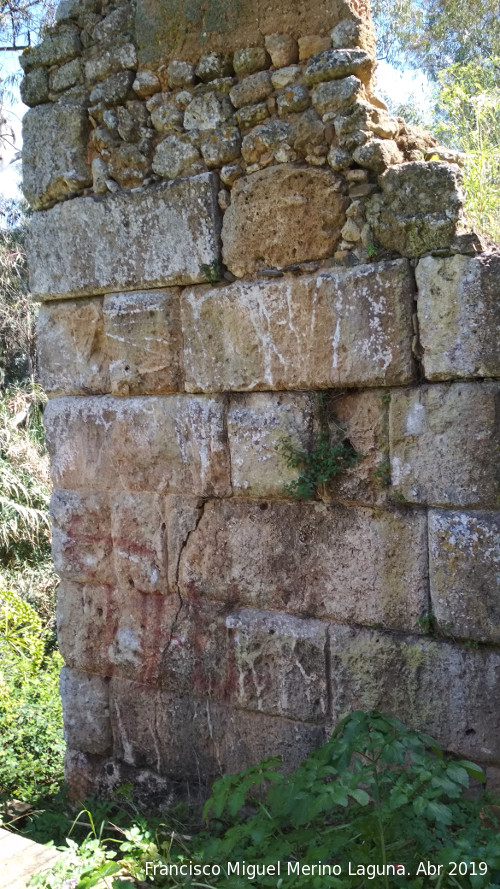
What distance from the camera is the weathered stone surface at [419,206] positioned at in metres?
2.53

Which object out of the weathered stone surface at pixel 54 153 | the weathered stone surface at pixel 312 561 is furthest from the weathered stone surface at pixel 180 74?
the weathered stone surface at pixel 312 561

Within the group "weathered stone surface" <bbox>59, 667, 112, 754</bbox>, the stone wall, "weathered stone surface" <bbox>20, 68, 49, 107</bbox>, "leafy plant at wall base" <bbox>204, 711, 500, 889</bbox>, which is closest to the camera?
"leafy plant at wall base" <bbox>204, 711, 500, 889</bbox>

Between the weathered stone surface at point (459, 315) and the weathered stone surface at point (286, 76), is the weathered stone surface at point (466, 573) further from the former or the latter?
the weathered stone surface at point (286, 76)

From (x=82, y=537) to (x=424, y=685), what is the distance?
1645 mm

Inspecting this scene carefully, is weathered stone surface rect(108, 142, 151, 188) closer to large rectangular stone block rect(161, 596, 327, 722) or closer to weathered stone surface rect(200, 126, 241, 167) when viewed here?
weathered stone surface rect(200, 126, 241, 167)

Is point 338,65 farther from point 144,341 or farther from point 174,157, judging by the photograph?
Answer: point 144,341

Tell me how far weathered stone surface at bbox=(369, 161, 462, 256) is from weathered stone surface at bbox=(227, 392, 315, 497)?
25.2 inches

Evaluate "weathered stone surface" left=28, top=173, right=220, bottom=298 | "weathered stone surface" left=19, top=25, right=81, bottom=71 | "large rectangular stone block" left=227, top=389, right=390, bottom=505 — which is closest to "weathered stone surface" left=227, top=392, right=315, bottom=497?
"large rectangular stone block" left=227, top=389, right=390, bottom=505

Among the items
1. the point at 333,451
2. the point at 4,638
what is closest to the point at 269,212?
the point at 333,451

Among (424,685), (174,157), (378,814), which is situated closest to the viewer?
(378,814)

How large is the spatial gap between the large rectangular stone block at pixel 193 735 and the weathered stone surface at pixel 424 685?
26cm

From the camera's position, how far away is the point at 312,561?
2912mm

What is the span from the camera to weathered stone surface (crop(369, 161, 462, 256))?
2529 mm

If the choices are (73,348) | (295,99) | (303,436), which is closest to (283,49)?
(295,99)
